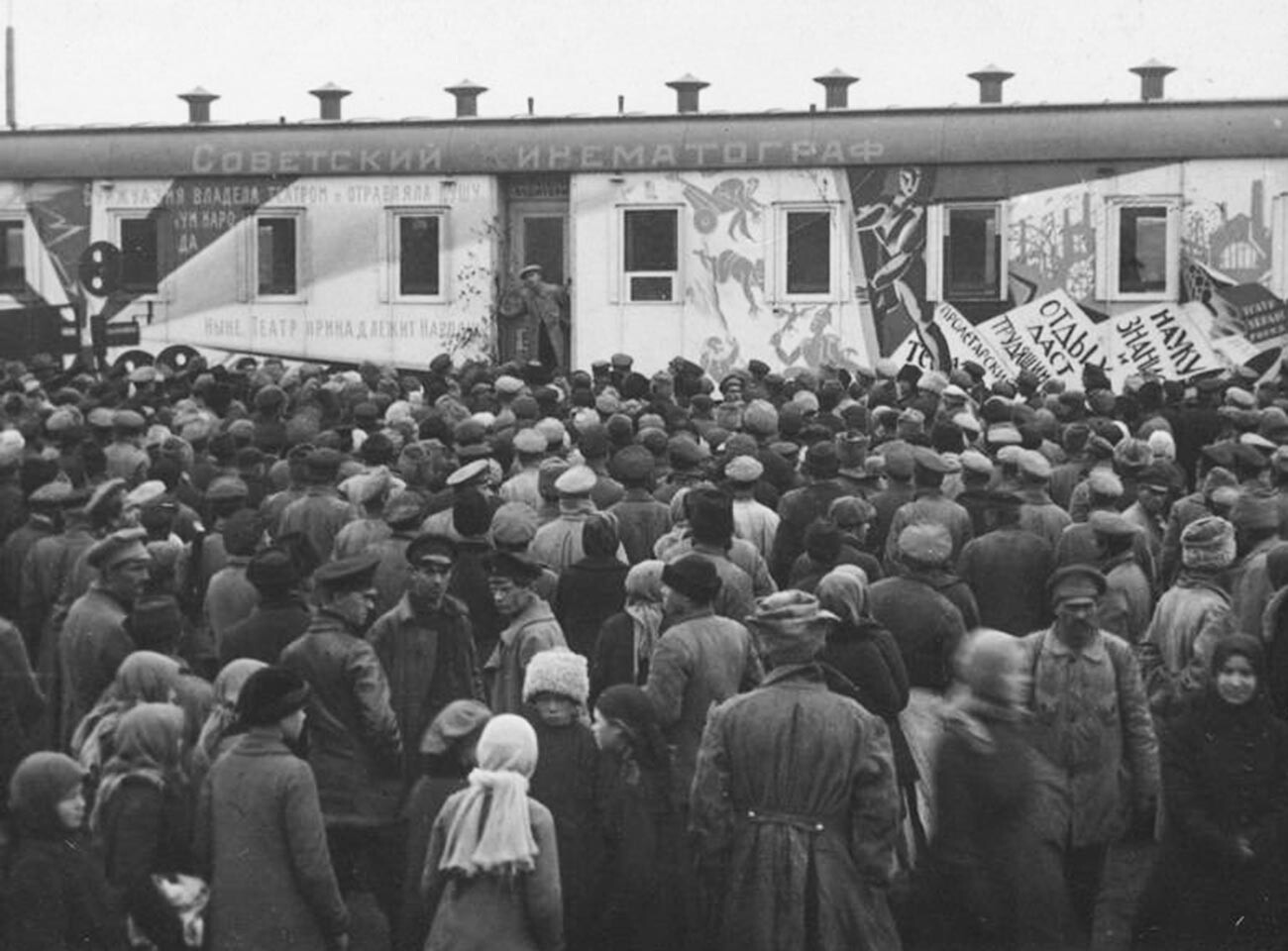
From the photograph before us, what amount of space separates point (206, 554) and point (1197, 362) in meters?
12.7

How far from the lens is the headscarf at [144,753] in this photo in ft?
21.0

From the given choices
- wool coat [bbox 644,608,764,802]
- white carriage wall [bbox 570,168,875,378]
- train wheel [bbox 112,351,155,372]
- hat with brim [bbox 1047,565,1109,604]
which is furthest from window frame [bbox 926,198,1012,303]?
wool coat [bbox 644,608,764,802]

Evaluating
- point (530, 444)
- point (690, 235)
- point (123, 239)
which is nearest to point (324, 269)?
point (123, 239)

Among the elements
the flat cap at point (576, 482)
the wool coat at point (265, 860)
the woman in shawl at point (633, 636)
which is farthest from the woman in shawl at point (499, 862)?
the flat cap at point (576, 482)

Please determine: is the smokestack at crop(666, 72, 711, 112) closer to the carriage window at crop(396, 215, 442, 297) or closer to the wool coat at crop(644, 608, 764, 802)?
the carriage window at crop(396, 215, 442, 297)

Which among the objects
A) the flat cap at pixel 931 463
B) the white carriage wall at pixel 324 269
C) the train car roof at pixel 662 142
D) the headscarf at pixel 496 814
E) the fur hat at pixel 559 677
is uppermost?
the train car roof at pixel 662 142

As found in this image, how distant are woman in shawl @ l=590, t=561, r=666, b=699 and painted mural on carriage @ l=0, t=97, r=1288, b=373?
1288 cm

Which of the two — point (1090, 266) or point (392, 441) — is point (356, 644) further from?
point (1090, 266)

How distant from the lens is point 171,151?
923 inches

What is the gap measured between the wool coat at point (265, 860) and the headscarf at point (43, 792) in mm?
447

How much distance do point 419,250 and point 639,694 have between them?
53.5 feet

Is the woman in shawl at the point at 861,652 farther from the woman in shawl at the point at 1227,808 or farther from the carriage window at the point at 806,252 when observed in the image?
the carriage window at the point at 806,252

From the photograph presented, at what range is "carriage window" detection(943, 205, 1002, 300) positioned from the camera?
21.0m

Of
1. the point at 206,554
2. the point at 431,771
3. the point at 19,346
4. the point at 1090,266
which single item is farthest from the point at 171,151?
the point at 431,771
